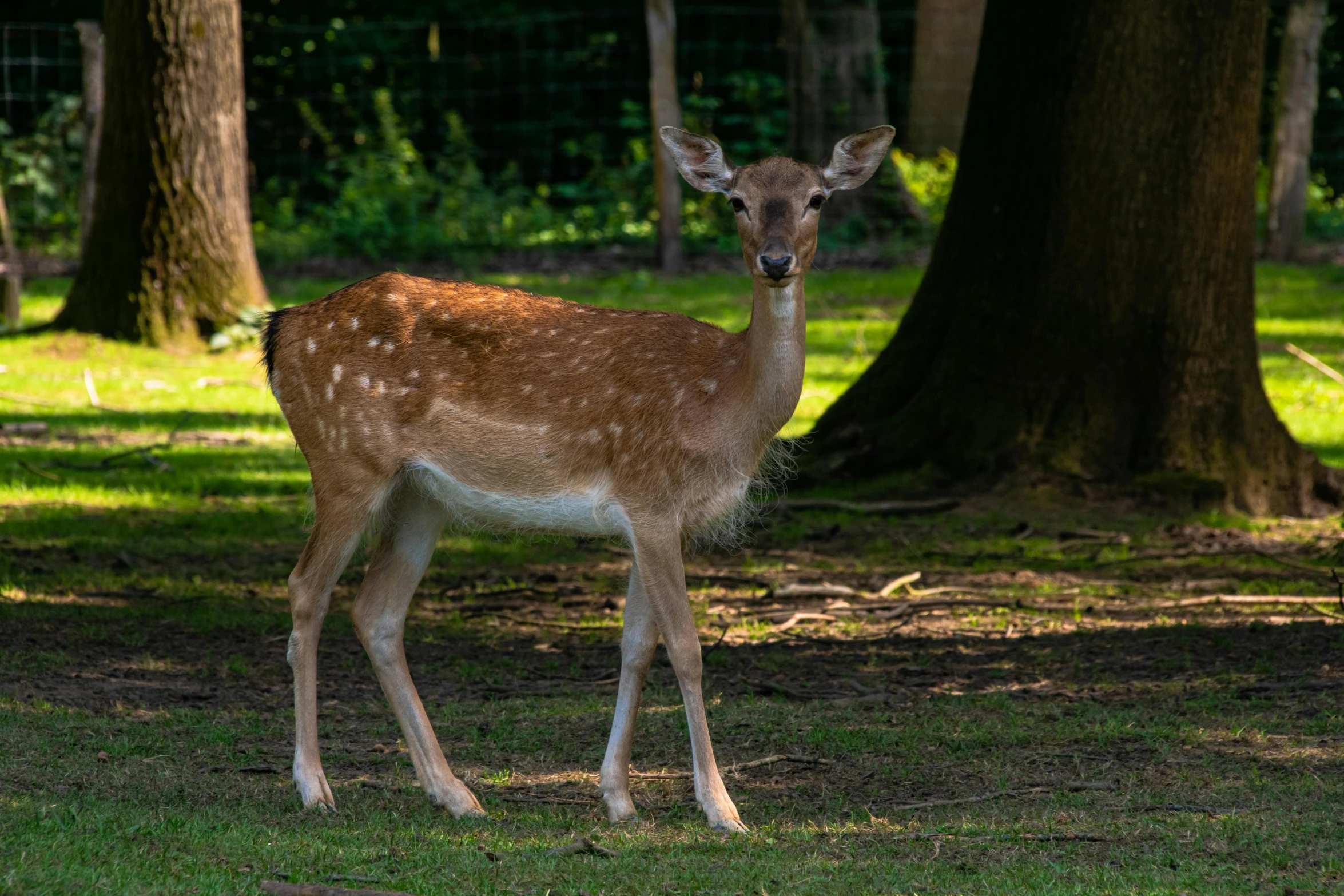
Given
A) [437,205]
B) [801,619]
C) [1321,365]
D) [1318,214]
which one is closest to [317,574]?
[801,619]

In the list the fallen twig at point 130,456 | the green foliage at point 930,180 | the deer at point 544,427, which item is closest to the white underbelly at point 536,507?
the deer at point 544,427

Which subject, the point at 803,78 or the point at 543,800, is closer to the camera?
the point at 543,800

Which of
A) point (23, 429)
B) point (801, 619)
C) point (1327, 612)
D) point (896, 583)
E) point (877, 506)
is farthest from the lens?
point (23, 429)

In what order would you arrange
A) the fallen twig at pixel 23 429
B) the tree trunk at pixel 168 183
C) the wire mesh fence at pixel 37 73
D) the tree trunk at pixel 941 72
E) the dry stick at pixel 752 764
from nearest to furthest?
1. the dry stick at pixel 752 764
2. the fallen twig at pixel 23 429
3. the tree trunk at pixel 168 183
4. the wire mesh fence at pixel 37 73
5. the tree trunk at pixel 941 72

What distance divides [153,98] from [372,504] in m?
8.96

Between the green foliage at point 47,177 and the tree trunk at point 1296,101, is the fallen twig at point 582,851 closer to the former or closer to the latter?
the tree trunk at point 1296,101

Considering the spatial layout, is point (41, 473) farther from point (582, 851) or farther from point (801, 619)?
point (582, 851)

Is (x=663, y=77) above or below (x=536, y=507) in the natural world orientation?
above

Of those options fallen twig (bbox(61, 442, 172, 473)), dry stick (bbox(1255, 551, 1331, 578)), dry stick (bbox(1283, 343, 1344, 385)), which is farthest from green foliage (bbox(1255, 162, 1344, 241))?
fallen twig (bbox(61, 442, 172, 473))

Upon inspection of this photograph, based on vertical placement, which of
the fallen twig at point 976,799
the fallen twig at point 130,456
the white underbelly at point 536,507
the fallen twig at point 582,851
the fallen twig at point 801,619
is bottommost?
the fallen twig at point 801,619

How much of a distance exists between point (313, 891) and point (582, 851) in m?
0.81

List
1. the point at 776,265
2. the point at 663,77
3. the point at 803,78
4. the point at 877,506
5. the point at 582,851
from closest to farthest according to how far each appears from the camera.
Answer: the point at 582,851 → the point at 776,265 → the point at 877,506 → the point at 663,77 → the point at 803,78

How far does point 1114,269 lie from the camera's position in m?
8.66

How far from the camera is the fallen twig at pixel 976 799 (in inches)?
191
